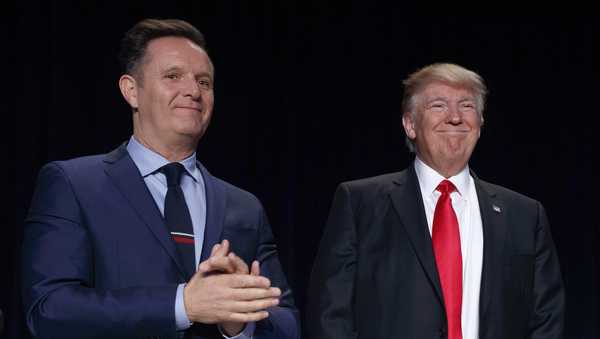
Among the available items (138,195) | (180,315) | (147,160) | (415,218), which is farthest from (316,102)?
(180,315)

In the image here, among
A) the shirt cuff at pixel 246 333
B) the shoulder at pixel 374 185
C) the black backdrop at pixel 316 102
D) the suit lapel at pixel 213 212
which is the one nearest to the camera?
the shirt cuff at pixel 246 333

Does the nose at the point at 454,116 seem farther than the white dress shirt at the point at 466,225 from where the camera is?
Yes

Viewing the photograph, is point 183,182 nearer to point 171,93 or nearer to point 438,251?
point 171,93

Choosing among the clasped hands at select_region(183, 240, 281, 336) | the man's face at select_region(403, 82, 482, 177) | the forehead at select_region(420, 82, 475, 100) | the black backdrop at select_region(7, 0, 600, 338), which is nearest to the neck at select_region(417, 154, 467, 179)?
the man's face at select_region(403, 82, 482, 177)

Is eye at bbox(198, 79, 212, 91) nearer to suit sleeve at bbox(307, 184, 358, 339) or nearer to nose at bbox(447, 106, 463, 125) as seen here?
suit sleeve at bbox(307, 184, 358, 339)

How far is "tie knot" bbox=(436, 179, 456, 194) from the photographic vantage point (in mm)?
2604

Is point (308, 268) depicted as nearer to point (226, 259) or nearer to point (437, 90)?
point (437, 90)

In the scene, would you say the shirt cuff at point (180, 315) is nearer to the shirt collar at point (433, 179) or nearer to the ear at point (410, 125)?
the shirt collar at point (433, 179)

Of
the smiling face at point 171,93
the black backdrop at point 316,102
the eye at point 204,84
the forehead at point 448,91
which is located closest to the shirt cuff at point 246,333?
the smiling face at point 171,93

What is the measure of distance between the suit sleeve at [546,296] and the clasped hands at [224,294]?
47.1 inches

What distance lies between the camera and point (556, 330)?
2525 millimetres

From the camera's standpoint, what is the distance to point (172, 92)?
1.95 metres

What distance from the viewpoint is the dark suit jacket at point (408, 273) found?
96.3 inches

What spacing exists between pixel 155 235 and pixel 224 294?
25 centimetres
